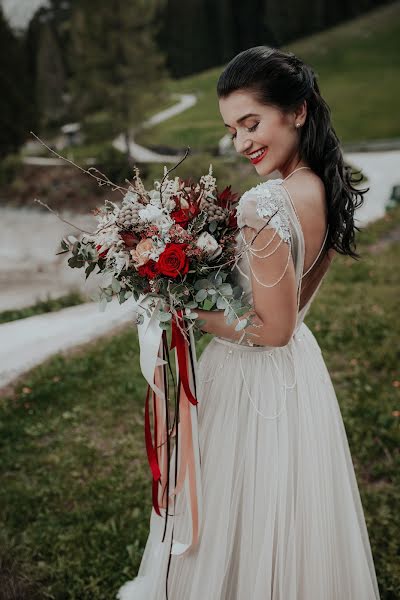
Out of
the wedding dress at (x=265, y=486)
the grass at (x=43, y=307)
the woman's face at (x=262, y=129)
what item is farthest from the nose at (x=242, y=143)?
the grass at (x=43, y=307)

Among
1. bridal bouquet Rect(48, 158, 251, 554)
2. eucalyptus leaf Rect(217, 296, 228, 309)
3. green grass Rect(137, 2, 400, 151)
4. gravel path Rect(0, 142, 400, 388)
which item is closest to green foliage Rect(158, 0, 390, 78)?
green grass Rect(137, 2, 400, 151)

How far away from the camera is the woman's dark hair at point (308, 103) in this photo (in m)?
1.76

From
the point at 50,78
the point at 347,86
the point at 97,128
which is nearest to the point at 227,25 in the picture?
the point at 347,86

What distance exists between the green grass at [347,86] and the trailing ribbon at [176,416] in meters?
16.6

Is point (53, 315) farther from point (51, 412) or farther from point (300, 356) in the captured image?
point (300, 356)

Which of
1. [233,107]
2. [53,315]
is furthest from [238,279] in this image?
[53,315]

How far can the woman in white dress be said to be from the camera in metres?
1.76

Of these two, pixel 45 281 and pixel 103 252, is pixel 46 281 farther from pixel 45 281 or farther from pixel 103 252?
pixel 103 252

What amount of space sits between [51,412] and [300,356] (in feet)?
8.77

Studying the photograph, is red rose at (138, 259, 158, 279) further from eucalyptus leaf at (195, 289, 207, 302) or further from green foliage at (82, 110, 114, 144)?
green foliage at (82, 110, 114, 144)

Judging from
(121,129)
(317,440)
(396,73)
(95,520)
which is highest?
(396,73)

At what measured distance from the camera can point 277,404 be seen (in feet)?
6.61

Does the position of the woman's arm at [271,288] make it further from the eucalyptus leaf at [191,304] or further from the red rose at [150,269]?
the red rose at [150,269]

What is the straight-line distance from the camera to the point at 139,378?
15.3 ft
